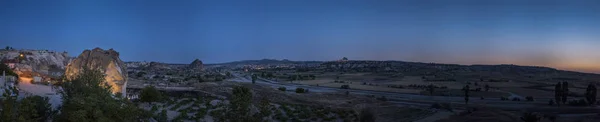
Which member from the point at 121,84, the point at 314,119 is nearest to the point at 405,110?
the point at 314,119

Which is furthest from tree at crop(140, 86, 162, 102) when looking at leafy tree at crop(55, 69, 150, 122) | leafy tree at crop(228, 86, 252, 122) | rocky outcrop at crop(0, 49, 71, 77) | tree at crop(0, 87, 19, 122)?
tree at crop(0, 87, 19, 122)

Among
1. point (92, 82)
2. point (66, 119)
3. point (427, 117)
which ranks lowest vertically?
point (427, 117)

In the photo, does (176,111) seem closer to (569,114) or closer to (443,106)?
(443,106)

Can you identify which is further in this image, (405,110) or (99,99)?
(405,110)

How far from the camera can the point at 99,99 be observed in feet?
38.3

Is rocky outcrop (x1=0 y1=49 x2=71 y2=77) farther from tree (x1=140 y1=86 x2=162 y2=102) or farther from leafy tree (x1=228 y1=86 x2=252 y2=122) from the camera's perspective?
leafy tree (x1=228 y1=86 x2=252 y2=122)

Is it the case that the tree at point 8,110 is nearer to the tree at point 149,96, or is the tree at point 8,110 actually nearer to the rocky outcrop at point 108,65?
the rocky outcrop at point 108,65

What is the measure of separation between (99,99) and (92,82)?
8.51ft

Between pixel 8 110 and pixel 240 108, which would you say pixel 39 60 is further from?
pixel 8 110

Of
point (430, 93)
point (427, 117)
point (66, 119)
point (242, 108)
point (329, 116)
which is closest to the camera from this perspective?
point (66, 119)

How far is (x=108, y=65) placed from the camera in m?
23.7

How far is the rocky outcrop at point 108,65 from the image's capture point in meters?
23.6

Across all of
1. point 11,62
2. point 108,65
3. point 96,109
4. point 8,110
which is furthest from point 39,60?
point 8,110

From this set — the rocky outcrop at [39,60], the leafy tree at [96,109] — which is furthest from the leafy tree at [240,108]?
the rocky outcrop at [39,60]
